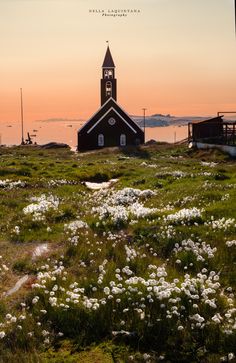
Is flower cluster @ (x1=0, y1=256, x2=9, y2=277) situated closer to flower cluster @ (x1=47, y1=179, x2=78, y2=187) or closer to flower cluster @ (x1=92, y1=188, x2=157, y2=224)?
flower cluster @ (x1=92, y1=188, x2=157, y2=224)

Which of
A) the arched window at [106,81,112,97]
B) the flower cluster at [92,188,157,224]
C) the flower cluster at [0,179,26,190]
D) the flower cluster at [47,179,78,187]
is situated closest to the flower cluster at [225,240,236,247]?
the flower cluster at [92,188,157,224]

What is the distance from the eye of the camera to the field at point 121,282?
826 cm

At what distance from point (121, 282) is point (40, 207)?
8946 mm

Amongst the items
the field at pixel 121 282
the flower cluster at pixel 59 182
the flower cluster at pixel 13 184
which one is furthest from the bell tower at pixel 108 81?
the field at pixel 121 282

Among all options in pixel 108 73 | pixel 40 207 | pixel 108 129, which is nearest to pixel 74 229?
pixel 40 207

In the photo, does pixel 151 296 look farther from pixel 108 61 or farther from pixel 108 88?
pixel 108 61

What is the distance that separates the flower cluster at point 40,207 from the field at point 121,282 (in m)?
0.05

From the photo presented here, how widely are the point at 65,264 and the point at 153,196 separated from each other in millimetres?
9831

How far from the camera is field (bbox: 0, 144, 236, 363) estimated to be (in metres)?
8.26

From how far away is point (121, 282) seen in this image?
10523mm

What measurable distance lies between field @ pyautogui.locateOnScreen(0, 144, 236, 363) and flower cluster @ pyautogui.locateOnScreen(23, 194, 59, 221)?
0.05 metres

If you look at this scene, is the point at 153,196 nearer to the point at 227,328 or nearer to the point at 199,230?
the point at 199,230

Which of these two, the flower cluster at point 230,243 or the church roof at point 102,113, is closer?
the flower cluster at point 230,243

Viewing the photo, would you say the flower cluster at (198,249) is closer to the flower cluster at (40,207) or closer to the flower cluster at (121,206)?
the flower cluster at (121,206)
